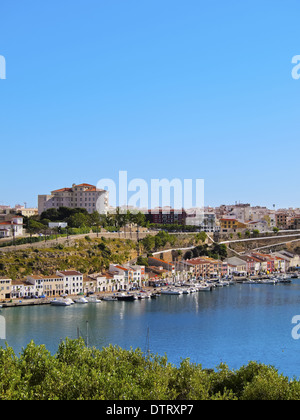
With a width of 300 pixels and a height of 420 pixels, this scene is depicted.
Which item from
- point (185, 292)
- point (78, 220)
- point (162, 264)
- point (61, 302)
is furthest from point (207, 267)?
point (61, 302)

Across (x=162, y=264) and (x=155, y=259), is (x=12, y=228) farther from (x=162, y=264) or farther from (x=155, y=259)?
(x=162, y=264)

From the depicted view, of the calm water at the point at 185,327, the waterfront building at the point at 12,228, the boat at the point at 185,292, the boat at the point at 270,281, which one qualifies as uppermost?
the waterfront building at the point at 12,228

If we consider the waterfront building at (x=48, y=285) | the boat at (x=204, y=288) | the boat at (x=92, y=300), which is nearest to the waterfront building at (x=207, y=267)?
the boat at (x=204, y=288)

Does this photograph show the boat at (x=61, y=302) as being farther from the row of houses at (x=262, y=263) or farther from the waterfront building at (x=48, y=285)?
the row of houses at (x=262, y=263)

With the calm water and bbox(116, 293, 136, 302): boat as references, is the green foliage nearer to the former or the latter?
the calm water
